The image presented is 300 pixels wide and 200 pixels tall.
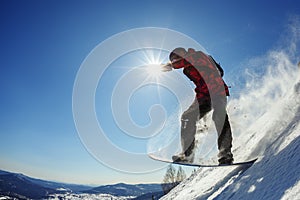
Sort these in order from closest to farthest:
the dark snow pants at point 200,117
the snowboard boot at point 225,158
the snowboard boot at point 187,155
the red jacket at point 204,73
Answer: the snowboard boot at point 225,158 → the dark snow pants at point 200,117 → the red jacket at point 204,73 → the snowboard boot at point 187,155

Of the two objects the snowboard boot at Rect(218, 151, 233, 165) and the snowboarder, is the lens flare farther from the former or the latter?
the snowboard boot at Rect(218, 151, 233, 165)

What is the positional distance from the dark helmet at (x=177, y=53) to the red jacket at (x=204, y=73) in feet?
0.40

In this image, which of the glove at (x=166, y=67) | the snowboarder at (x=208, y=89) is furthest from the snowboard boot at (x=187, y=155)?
the glove at (x=166, y=67)

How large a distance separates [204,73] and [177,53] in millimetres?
814

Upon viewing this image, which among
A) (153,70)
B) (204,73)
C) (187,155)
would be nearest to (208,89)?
(204,73)

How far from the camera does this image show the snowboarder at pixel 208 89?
549 centimetres

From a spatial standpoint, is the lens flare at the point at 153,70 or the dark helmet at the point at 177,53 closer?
the dark helmet at the point at 177,53

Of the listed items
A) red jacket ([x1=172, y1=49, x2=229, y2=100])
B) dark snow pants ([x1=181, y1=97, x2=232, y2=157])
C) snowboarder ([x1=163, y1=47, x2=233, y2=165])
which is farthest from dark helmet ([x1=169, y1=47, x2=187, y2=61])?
dark snow pants ([x1=181, y1=97, x2=232, y2=157])

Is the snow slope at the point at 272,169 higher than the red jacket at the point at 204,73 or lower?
lower

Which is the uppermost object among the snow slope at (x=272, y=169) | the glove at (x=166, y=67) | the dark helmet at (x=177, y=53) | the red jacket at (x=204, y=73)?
the dark helmet at (x=177, y=53)

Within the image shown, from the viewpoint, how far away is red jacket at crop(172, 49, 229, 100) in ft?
18.5

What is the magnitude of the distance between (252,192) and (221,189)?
1.26m

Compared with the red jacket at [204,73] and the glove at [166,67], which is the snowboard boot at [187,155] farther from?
the glove at [166,67]

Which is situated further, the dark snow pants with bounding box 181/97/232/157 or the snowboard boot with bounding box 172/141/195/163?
the snowboard boot with bounding box 172/141/195/163
